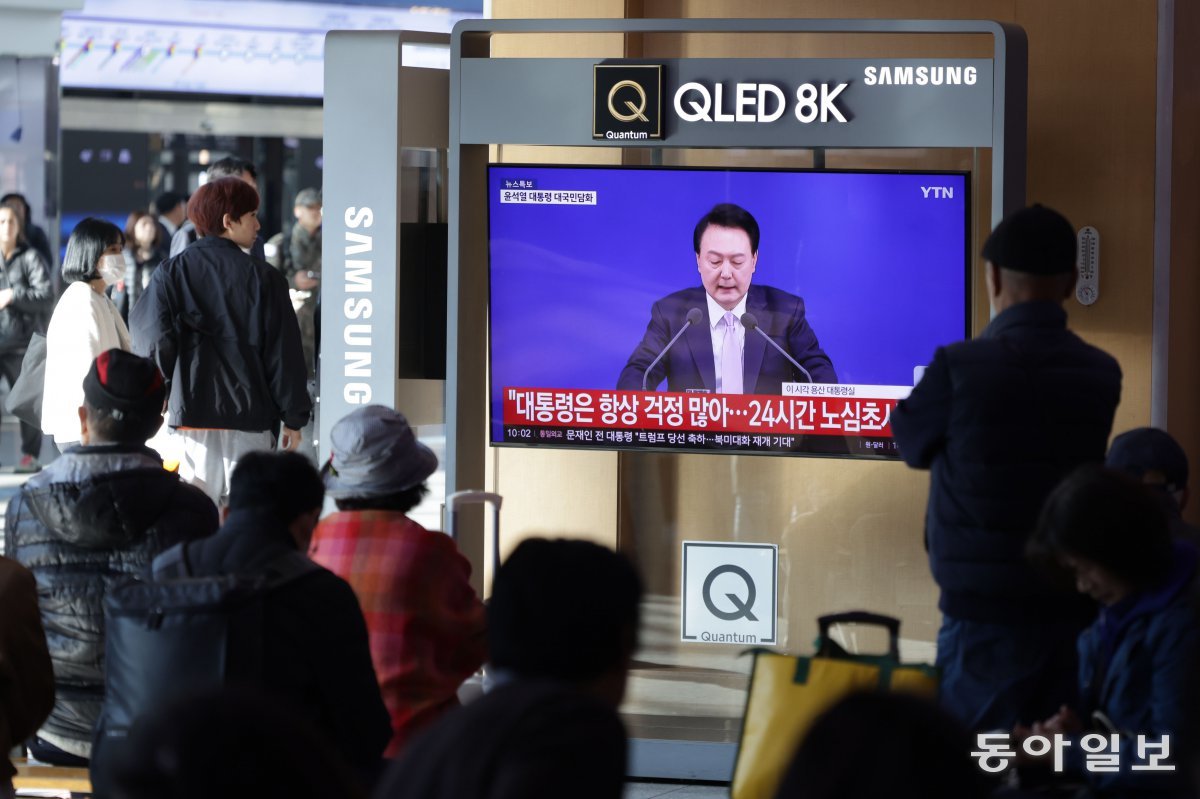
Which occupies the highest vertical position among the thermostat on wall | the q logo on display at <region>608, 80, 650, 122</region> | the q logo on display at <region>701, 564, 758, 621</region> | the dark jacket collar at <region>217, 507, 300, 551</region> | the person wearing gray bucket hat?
the q logo on display at <region>608, 80, 650, 122</region>

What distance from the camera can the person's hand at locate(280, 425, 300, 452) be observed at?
229 inches

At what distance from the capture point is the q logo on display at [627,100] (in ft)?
15.3

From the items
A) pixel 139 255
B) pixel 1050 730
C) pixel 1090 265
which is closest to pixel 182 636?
pixel 1050 730

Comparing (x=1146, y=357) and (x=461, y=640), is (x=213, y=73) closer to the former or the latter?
(x=1146, y=357)

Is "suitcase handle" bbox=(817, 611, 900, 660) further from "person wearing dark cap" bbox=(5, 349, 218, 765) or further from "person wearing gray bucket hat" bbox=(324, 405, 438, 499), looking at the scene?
"person wearing dark cap" bbox=(5, 349, 218, 765)

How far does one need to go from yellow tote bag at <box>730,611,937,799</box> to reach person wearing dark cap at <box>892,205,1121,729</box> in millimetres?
161

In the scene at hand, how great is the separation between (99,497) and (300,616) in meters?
0.80

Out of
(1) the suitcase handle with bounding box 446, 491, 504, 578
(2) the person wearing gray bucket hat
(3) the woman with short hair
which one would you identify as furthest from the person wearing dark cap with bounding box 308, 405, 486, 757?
(3) the woman with short hair

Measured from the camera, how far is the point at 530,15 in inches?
216

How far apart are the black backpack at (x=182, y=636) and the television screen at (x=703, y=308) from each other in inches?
86.2

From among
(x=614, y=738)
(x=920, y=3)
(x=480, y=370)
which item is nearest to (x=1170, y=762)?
(x=614, y=738)

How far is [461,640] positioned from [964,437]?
1072mm

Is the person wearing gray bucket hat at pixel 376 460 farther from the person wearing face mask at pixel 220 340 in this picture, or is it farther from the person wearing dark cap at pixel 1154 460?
the person wearing face mask at pixel 220 340

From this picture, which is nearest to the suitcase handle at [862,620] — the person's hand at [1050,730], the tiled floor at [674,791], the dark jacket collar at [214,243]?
the person's hand at [1050,730]
